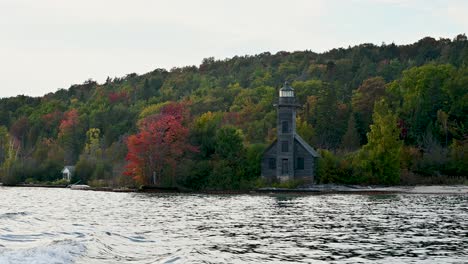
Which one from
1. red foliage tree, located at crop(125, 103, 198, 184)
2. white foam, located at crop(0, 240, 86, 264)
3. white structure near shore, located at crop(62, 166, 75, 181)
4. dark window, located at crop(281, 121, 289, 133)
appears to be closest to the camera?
white foam, located at crop(0, 240, 86, 264)

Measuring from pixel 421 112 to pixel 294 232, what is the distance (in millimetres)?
63754

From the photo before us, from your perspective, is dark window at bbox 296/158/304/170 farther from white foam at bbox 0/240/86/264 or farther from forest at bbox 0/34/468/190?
white foam at bbox 0/240/86/264

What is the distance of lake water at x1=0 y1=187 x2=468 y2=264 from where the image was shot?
22.6 m

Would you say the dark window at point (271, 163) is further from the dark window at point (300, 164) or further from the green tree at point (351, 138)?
the green tree at point (351, 138)

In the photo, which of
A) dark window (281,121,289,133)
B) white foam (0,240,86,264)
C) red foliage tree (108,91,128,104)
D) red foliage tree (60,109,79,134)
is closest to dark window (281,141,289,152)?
dark window (281,121,289,133)

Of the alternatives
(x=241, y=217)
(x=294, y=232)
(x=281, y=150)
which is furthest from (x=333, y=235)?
(x=281, y=150)

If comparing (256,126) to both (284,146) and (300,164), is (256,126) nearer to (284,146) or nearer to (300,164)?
(284,146)

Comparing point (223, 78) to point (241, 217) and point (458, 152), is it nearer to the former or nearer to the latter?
point (458, 152)

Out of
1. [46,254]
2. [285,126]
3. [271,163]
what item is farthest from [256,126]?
[46,254]

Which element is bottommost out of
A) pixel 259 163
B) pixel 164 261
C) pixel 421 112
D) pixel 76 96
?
pixel 164 261

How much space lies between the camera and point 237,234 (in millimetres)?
29750

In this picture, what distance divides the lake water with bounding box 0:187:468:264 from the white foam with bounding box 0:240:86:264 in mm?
35

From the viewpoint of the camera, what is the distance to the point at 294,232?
30.5 m

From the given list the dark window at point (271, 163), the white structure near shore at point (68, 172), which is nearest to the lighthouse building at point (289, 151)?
the dark window at point (271, 163)
